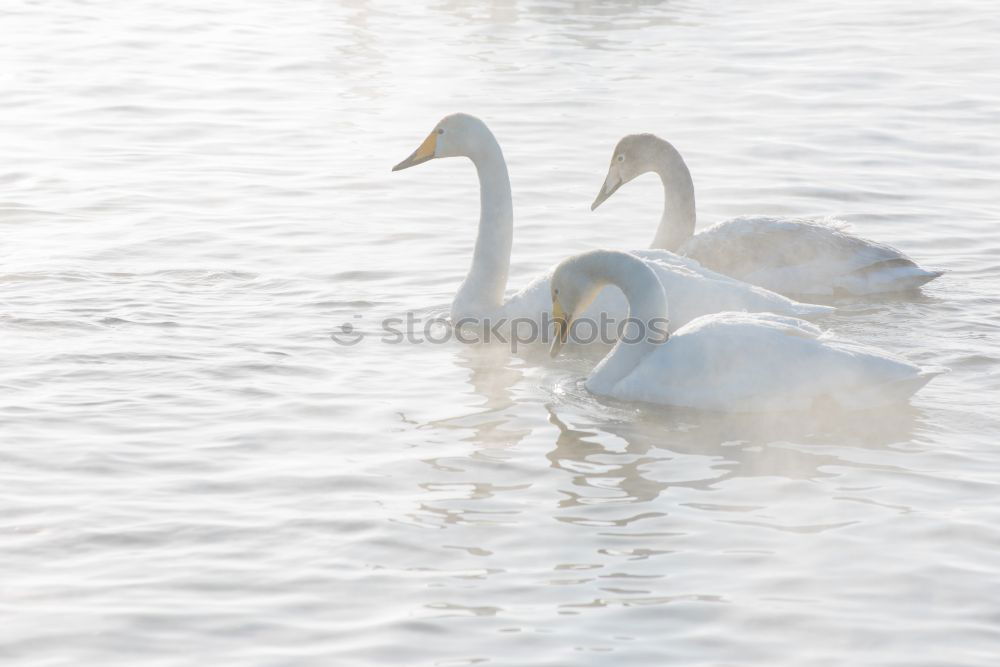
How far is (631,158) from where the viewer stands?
11.2 metres

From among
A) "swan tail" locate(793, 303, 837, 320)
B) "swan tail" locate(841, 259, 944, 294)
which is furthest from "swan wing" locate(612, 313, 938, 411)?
"swan tail" locate(841, 259, 944, 294)

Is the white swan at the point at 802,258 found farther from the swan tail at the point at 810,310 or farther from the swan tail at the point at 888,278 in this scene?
the swan tail at the point at 810,310

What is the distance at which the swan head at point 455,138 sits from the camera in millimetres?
9734

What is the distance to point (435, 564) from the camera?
19.3 feet

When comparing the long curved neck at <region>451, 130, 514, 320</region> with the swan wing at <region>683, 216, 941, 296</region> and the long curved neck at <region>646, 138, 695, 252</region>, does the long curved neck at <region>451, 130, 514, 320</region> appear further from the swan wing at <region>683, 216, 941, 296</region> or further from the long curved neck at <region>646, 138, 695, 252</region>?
the long curved neck at <region>646, 138, 695, 252</region>

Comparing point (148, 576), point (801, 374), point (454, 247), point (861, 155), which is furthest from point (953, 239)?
point (148, 576)

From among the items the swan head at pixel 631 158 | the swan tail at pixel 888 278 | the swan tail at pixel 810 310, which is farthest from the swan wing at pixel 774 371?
the swan head at pixel 631 158

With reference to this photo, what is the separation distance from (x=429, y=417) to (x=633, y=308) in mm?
1226

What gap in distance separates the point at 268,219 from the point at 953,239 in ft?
17.7

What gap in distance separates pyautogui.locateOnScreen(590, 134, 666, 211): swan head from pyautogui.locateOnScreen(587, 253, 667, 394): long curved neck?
3079mm

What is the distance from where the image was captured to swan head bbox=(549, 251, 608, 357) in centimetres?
816

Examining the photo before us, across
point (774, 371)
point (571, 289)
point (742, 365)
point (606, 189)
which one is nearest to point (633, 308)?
point (571, 289)

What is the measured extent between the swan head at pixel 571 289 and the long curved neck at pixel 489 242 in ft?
3.78

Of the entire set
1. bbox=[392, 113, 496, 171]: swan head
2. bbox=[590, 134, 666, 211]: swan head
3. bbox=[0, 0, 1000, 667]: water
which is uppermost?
bbox=[392, 113, 496, 171]: swan head
